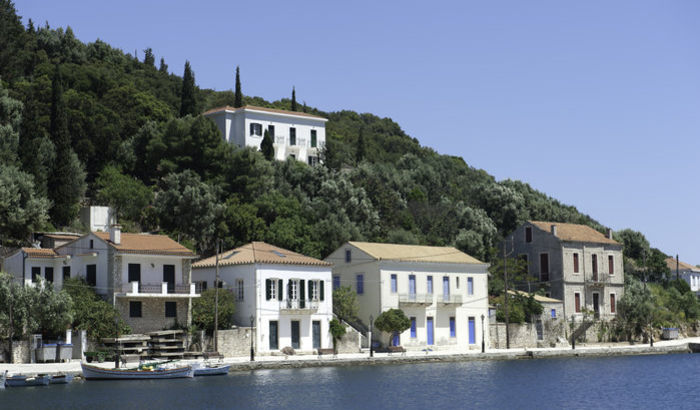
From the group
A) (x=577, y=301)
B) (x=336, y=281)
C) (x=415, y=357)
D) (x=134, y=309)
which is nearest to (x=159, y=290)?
(x=134, y=309)

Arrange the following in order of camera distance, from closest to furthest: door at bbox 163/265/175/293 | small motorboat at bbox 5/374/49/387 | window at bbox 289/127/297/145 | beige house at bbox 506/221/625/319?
small motorboat at bbox 5/374/49/387, door at bbox 163/265/175/293, beige house at bbox 506/221/625/319, window at bbox 289/127/297/145

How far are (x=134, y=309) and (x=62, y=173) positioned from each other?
13337 mm

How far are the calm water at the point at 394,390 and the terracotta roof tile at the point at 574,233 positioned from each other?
21.5 m

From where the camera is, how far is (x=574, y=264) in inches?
2876

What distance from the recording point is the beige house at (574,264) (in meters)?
72.2

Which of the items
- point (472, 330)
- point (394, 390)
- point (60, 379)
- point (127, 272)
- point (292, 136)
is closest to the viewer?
point (60, 379)

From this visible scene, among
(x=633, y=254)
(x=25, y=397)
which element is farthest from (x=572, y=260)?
(x=25, y=397)

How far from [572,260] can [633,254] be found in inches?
754

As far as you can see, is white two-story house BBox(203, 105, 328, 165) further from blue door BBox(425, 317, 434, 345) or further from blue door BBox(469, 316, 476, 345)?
blue door BBox(469, 316, 476, 345)

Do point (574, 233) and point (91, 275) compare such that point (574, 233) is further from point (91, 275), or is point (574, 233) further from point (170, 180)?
point (91, 275)

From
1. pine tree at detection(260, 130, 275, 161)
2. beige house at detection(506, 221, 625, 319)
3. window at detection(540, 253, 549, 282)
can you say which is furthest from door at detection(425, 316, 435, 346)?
pine tree at detection(260, 130, 275, 161)

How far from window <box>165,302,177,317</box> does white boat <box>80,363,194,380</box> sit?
24.7 ft

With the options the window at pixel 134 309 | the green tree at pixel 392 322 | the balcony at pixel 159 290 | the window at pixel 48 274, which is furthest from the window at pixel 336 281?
the window at pixel 48 274

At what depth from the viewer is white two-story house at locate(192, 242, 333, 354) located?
53219mm
